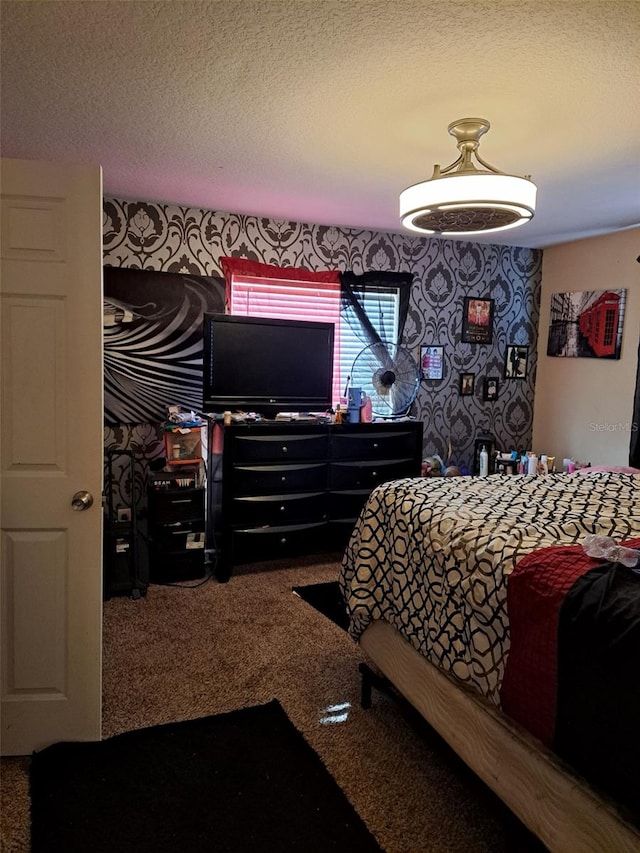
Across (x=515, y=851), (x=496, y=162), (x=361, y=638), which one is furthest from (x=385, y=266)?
(x=515, y=851)

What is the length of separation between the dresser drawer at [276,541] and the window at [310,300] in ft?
3.69

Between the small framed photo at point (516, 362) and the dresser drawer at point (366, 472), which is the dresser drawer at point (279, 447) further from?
the small framed photo at point (516, 362)

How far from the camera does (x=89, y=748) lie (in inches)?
85.8

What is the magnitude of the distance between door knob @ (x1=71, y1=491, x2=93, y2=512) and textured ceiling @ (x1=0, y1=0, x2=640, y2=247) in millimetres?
1519

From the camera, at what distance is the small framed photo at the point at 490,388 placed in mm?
5160

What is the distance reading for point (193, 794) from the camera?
1.98m

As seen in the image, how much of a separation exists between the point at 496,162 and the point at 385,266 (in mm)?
1669

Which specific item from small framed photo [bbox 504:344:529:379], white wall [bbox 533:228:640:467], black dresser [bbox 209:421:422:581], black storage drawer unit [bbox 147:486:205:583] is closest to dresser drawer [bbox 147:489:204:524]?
black storage drawer unit [bbox 147:486:205:583]

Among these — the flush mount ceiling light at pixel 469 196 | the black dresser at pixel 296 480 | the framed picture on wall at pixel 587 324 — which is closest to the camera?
the flush mount ceiling light at pixel 469 196

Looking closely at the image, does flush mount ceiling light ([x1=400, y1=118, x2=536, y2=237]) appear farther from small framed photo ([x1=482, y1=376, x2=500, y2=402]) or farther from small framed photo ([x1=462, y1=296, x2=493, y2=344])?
small framed photo ([x1=482, y1=376, x2=500, y2=402])

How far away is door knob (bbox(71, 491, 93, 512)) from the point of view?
211cm

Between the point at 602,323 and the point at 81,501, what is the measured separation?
13.4ft

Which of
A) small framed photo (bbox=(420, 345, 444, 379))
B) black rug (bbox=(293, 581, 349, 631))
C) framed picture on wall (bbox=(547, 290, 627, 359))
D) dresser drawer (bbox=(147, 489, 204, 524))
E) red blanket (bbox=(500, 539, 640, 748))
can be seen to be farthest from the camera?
small framed photo (bbox=(420, 345, 444, 379))

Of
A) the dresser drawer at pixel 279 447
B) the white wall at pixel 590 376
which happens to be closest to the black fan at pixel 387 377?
the dresser drawer at pixel 279 447
